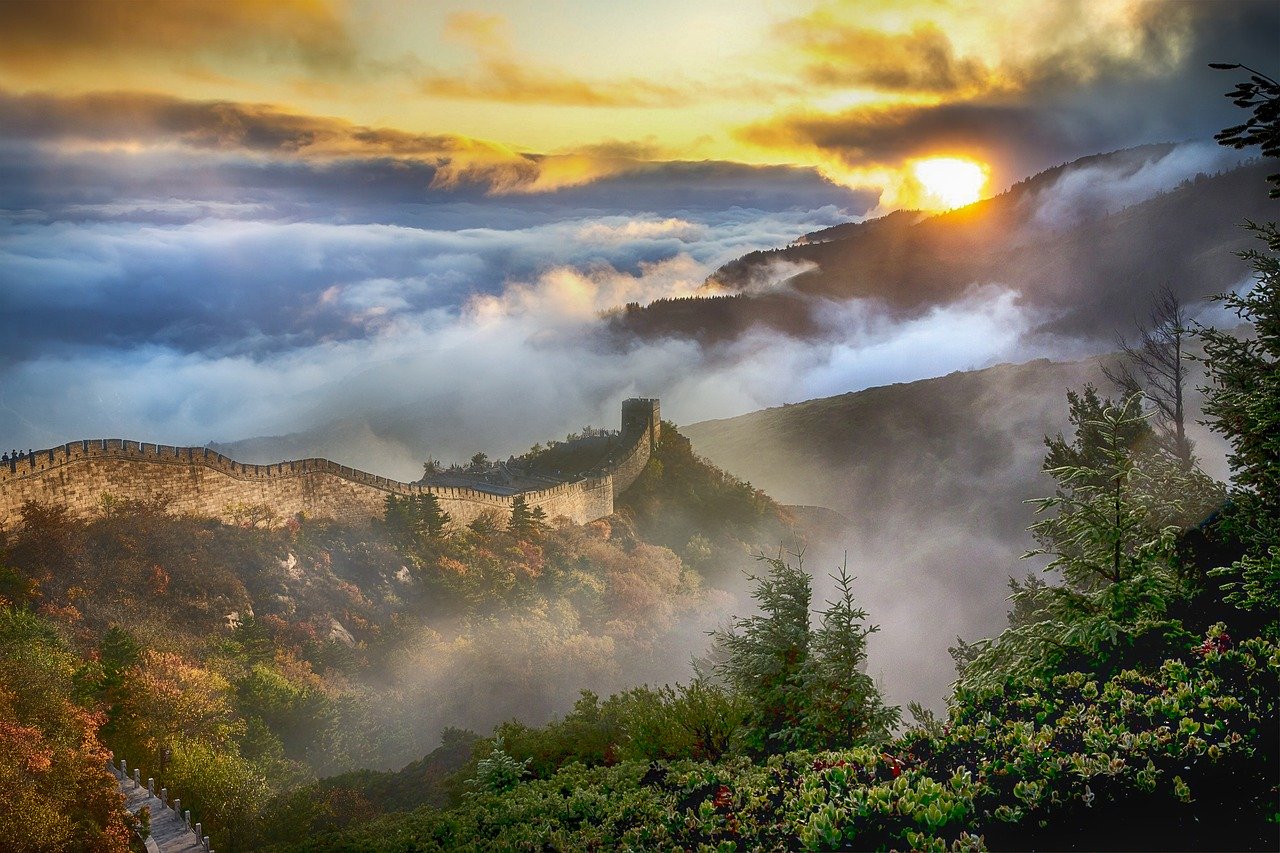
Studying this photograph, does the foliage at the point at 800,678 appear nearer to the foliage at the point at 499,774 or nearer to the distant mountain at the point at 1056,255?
the foliage at the point at 499,774

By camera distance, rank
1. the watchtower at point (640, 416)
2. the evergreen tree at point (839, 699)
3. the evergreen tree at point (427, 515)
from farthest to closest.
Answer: the watchtower at point (640, 416), the evergreen tree at point (427, 515), the evergreen tree at point (839, 699)

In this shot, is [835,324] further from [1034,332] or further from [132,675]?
[132,675]

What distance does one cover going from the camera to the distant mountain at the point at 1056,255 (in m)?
130

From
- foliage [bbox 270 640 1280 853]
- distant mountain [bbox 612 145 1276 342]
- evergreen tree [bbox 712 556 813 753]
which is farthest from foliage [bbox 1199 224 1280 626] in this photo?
distant mountain [bbox 612 145 1276 342]

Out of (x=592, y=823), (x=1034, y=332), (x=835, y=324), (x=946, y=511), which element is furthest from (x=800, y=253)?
(x=592, y=823)

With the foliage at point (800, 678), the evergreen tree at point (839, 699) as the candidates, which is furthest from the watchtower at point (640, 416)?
the evergreen tree at point (839, 699)

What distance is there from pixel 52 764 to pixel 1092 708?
17.6 metres

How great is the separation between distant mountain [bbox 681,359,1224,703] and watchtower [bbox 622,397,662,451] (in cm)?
1695

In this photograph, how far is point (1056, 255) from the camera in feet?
507

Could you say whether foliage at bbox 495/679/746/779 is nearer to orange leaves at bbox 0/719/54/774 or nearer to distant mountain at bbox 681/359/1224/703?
orange leaves at bbox 0/719/54/774

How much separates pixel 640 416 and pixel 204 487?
32596 mm

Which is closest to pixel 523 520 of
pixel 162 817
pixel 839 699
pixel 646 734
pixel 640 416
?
pixel 640 416

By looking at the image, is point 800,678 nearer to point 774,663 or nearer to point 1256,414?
point 774,663

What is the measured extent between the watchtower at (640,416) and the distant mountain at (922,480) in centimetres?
1695
